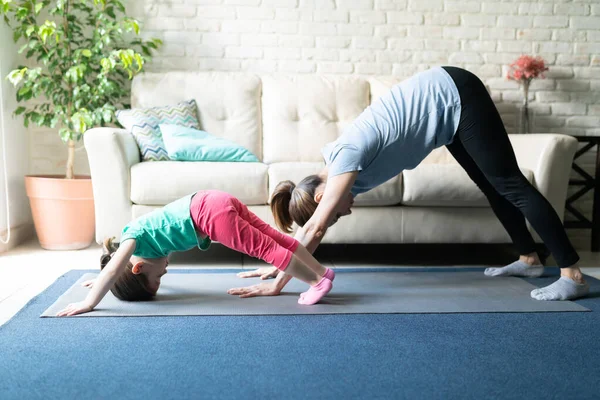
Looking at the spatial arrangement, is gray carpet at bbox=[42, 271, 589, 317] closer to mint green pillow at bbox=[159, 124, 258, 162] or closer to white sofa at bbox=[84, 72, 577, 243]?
white sofa at bbox=[84, 72, 577, 243]

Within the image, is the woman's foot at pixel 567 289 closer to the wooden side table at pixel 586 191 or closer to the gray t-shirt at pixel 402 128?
the gray t-shirt at pixel 402 128

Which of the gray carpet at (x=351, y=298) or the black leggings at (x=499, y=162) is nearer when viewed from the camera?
the gray carpet at (x=351, y=298)

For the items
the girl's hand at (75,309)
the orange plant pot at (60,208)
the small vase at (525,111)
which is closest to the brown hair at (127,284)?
the girl's hand at (75,309)

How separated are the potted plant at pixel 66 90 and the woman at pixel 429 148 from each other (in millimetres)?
1419

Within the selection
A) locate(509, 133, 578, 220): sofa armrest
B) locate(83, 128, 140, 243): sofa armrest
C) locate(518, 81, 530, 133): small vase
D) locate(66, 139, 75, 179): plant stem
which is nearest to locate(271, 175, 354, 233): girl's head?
locate(83, 128, 140, 243): sofa armrest

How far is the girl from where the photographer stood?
1868mm

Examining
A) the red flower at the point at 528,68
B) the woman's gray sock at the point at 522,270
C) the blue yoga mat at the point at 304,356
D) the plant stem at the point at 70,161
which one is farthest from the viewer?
the red flower at the point at 528,68

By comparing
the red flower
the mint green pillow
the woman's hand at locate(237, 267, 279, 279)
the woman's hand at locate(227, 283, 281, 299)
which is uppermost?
the red flower

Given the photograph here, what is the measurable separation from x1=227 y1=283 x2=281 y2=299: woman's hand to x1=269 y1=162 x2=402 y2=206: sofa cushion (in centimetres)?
66

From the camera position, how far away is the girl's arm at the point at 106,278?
71.6 inches

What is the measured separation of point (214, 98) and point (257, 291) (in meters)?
1.59

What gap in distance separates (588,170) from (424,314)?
2479 millimetres

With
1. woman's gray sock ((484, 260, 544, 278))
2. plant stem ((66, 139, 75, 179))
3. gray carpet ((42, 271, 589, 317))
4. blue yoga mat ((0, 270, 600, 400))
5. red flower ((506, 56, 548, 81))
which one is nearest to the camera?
blue yoga mat ((0, 270, 600, 400))

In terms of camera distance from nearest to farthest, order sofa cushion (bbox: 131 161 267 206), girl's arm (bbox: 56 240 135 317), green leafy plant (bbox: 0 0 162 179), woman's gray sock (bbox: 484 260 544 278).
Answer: girl's arm (bbox: 56 240 135 317) < woman's gray sock (bbox: 484 260 544 278) < sofa cushion (bbox: 131 161 267 206) < green leafy plant (bbox: 0 0 162 179)
